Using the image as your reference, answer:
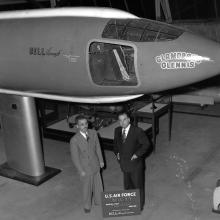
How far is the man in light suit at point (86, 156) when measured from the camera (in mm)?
6488

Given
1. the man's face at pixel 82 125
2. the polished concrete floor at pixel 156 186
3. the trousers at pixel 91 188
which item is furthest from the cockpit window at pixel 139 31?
the polished concrete floor at pixel 156 186

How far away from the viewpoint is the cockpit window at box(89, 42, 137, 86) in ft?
19.7

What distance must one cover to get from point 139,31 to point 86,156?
8.03ft

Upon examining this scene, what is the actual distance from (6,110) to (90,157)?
2909 millimetres

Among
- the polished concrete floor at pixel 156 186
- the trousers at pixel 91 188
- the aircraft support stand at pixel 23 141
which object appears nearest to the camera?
the trousers at pixel 91 188

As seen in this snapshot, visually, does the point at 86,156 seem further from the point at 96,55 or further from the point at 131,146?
the point at 96,55

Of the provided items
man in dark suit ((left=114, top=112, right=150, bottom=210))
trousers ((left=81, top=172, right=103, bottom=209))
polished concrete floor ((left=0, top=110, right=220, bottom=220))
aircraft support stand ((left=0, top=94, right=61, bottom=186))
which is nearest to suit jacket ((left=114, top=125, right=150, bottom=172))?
man in dark suit ((left=114, top=112, right=150, bottom=210))

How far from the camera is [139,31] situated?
5785mm

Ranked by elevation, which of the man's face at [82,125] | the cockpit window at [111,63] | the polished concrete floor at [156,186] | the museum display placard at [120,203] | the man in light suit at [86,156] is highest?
the cockpit window at [111,63]

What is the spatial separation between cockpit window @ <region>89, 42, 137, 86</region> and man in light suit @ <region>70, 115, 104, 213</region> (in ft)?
2.96

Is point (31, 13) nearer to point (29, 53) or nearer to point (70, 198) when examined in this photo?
point (29, 53)

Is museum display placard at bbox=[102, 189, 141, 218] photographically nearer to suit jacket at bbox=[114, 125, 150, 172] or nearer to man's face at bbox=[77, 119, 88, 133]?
suit jacket at bbox=[114, 125, 150, 172]

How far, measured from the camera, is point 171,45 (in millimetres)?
5449

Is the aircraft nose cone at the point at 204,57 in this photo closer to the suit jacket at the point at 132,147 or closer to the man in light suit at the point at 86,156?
the suit jacket at the point at 132,147
